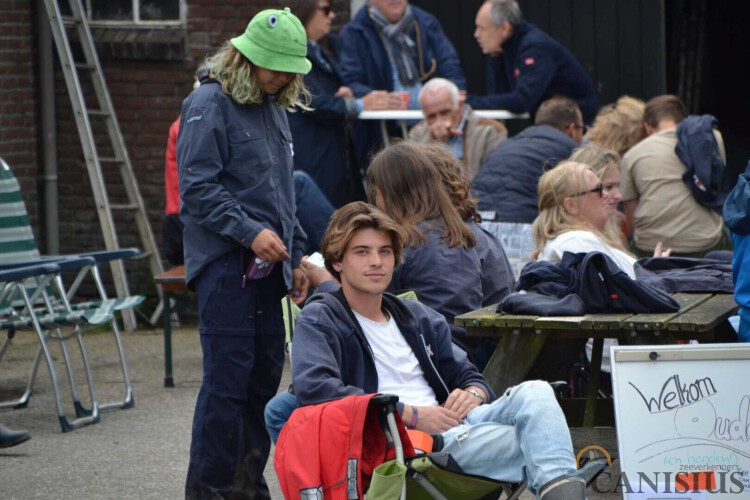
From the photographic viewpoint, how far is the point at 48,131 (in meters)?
9.75

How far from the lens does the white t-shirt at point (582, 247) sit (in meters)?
5.79

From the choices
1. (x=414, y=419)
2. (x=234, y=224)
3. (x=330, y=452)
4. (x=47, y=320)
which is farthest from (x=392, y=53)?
(x=330, y=452)

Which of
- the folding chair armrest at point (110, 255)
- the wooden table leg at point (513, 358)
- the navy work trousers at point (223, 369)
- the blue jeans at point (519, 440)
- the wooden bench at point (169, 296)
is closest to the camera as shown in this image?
the blue jeans at point (519, 440)

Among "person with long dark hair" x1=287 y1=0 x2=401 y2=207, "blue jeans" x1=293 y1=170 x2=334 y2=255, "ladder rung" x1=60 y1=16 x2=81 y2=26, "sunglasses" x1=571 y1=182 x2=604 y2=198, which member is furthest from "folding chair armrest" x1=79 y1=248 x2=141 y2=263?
"ladder rung" x1=60 y1=16 x2=81 y2=26

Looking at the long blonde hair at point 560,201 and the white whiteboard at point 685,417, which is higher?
the long blonde hair at point 560,201

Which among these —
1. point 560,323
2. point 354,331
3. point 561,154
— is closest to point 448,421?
point 354,331

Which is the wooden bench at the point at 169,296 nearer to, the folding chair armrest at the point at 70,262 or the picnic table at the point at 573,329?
the folding chair armrest at the point at 70,262

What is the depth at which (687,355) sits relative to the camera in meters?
4.47

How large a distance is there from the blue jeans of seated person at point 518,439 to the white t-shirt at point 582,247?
1681 mm

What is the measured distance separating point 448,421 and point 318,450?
55 cm

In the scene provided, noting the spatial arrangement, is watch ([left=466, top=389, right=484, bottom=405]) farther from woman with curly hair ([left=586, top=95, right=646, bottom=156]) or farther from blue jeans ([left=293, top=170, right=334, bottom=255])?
woman with curly hair ([left=586, top=95, right=646, bottom=156])

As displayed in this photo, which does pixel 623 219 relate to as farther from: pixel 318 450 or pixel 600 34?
pixel 318 450

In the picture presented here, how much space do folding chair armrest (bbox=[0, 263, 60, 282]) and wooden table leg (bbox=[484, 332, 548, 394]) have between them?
2369 mm

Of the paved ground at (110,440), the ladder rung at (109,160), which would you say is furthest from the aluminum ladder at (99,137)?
the paved ground at (110,440)
